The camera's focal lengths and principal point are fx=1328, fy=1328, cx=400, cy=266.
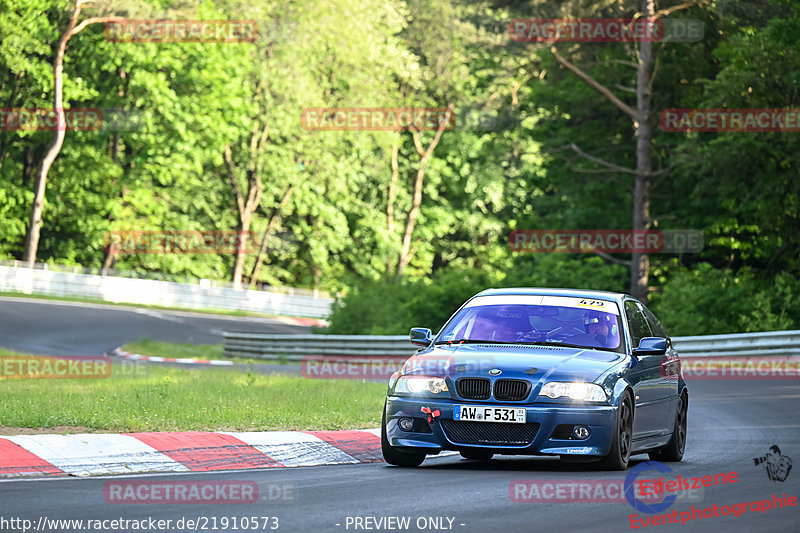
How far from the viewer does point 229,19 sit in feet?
205

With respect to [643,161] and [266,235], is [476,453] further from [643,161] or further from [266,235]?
[266,235]

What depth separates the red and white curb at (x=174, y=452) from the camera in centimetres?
1017

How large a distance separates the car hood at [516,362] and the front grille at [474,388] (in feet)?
0.16

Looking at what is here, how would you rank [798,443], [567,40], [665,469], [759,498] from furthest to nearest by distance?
[567,40] < [798,443] < [665,469] < [759,498]

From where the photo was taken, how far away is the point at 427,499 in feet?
29.2

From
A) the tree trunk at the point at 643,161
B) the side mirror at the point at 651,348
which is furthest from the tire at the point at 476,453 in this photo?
the tree trunk at the point at 643,161

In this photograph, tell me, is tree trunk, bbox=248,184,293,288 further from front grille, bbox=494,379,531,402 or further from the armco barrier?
front grille, bbox=494,379,531,402

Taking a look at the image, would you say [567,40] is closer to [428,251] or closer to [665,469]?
[665,469]

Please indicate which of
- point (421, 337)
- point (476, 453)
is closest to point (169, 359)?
point (421, 337)

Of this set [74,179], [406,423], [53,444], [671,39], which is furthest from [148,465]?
[74,179]

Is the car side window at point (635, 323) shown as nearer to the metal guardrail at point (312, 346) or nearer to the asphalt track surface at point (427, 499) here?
the asphalt track surface at point (427, 499)

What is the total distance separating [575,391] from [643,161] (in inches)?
1111

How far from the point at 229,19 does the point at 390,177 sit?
1489 centimetres

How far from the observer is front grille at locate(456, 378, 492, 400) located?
10578 millimetres
